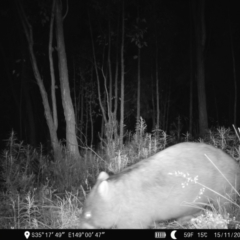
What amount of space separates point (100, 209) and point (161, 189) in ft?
2.52

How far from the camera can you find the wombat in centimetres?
284

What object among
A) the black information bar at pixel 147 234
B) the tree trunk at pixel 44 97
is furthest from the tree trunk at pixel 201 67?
the black information bar at pixel 147 234

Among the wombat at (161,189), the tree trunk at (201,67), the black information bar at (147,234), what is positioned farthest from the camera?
the tree trunk at (201,67)

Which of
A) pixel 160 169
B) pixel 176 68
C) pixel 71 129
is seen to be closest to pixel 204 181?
pixel 160 169

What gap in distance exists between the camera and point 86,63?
65.1ft

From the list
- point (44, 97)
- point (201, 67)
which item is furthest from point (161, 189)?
point (201, 67)

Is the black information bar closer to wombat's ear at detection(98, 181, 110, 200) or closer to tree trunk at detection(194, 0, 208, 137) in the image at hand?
wombat's ear at detection(98, 181, 110, 200)

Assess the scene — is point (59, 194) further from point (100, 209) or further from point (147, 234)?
point (147, 234)

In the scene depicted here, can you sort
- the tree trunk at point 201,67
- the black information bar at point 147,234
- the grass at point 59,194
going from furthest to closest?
the tree trunk at point 201,67, the grass at point 59,194, the black information bar at point 147,234

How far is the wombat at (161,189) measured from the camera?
2.84 meters

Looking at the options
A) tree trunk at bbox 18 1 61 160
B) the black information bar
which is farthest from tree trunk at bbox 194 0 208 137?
the black information bar

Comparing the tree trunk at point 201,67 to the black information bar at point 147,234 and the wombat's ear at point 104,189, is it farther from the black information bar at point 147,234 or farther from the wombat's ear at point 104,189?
the wombat's ear at point 104,189

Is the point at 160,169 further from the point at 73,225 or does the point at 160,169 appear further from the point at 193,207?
the point at 73,225

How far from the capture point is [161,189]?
3.15 meters
